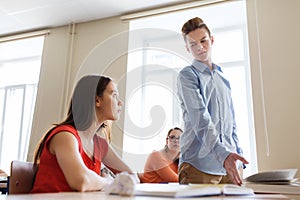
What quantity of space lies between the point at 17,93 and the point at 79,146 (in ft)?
10.1

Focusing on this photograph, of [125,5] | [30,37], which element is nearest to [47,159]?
[125,5]

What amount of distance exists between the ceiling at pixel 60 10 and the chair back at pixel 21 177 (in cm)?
234

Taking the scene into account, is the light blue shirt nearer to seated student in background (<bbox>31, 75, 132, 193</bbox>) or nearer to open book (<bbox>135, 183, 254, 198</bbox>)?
seated student in background (<bbox>31, 75, 132, 193</bbox>)

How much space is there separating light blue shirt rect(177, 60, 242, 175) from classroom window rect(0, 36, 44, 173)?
2.81 m

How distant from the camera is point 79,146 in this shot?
1133 millimetres

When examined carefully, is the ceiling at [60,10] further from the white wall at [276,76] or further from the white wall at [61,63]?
the white wall at [276,76]

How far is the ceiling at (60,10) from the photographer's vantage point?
3129 millimetres

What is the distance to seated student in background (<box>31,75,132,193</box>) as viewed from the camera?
A: 942 mm

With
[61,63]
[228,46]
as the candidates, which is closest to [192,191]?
[228,46]

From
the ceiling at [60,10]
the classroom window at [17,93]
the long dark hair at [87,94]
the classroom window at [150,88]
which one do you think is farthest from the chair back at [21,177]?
the classroom window at [17,93]

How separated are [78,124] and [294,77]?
2.01 metres

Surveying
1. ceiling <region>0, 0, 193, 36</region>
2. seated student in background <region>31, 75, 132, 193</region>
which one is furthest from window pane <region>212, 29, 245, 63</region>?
seated student in background <region>31, 75, 132, 193</region>

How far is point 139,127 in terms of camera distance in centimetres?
76

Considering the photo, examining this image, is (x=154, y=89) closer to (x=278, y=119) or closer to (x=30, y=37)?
(x=278, y=119)
